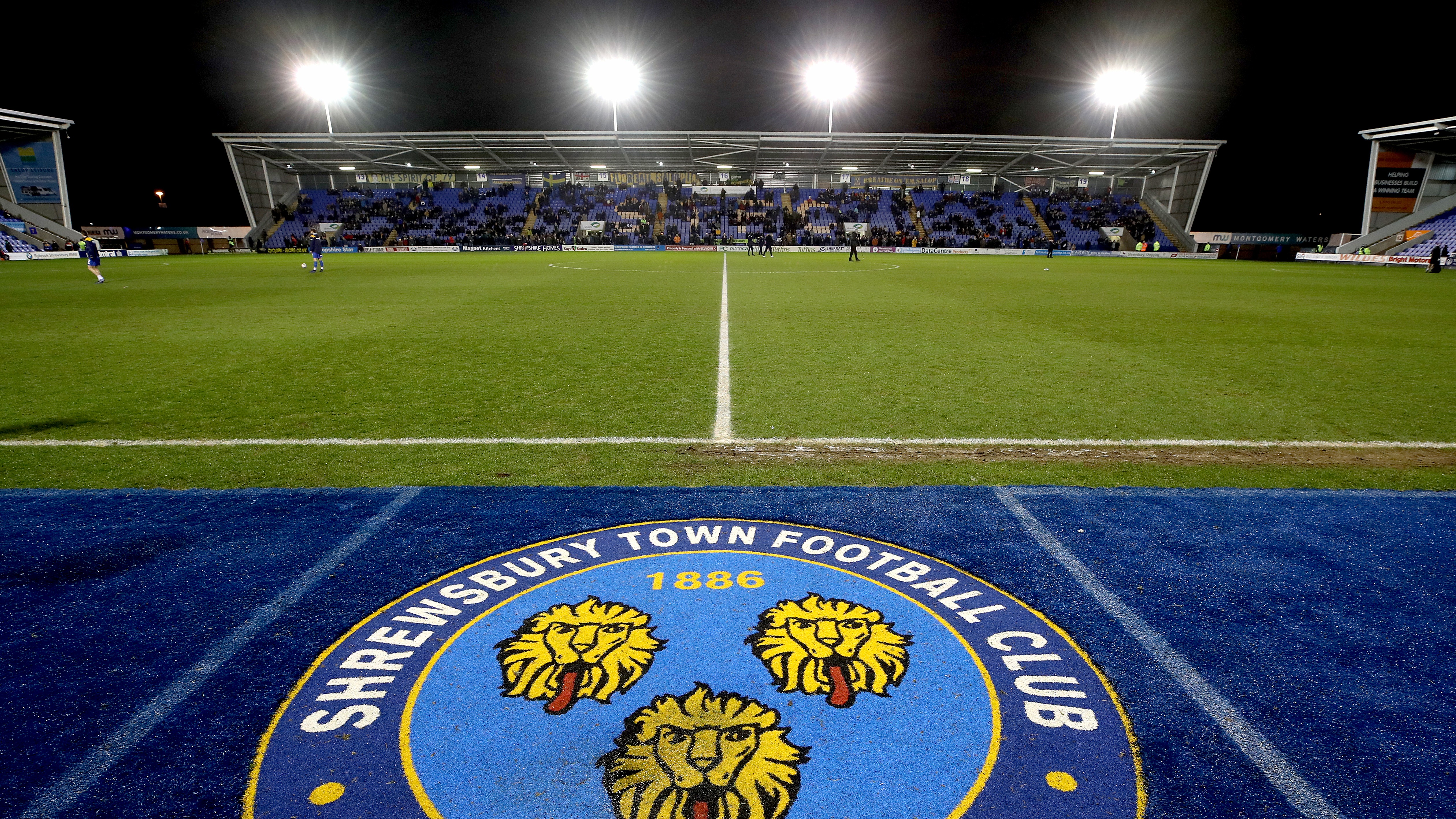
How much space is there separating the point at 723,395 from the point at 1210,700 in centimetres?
522

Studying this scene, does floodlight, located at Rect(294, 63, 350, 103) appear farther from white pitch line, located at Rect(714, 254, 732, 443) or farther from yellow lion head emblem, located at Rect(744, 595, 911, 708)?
yellow lion head emblem, located at Rect(744, 595, 911, 708)

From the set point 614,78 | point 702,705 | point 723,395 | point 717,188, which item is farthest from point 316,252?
point 717,188

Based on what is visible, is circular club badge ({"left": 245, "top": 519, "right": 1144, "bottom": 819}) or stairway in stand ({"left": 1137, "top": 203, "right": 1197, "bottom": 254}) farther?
stairway in stand ({"left": 1137, "top": 203, "right": 1197, "bottom": 254})

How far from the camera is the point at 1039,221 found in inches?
2218

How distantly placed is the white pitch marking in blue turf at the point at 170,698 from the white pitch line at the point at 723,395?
116 inches

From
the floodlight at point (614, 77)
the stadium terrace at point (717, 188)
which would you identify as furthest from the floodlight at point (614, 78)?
the stadium terrace at point (717, 188)

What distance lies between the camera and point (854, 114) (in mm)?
61750

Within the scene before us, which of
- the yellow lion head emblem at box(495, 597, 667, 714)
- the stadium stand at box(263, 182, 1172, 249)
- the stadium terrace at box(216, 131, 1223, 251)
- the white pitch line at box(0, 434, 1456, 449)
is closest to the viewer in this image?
the yellow lion head emblem at box(495, 597, 667, 714)

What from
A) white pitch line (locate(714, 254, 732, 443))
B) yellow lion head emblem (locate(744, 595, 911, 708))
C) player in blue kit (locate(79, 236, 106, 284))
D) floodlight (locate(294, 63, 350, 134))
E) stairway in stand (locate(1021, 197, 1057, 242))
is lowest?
yellow lion head emblem (locate(744, 595, 911, 708))

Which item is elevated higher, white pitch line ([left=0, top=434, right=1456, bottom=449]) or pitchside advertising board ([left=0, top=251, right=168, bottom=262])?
pitchside advertising board ([left=0, top=251, right=168, bottom=262])

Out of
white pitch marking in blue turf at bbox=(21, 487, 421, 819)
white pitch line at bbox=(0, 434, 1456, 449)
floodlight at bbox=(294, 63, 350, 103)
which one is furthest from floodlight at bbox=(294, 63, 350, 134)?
white pitch marking in blue turf at bbox=(21, 487, 421, 819)

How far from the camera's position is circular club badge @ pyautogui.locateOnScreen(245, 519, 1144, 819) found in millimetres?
2078

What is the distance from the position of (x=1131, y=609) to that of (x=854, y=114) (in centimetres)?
6673

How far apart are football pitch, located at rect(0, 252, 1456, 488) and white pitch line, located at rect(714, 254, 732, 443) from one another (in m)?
0.05
